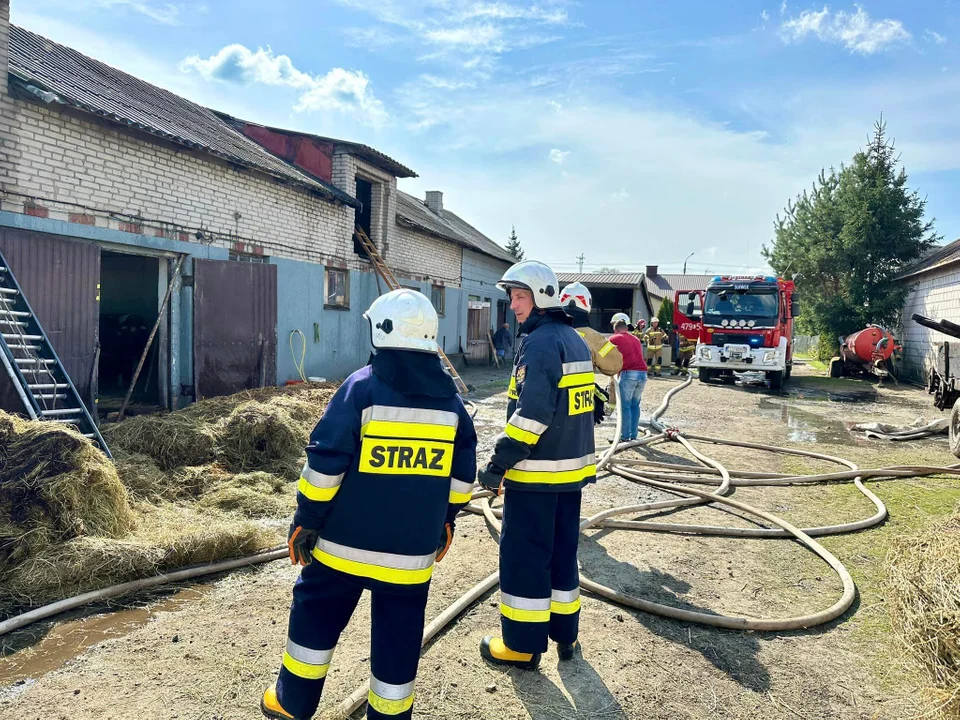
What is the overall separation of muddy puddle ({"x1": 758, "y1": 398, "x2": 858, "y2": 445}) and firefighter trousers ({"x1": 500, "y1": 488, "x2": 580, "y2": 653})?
7292 millimetres

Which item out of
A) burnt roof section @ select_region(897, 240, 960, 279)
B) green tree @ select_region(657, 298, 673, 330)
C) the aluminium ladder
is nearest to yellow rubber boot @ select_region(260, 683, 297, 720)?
the aluminium ladder

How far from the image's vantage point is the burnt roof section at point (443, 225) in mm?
16191

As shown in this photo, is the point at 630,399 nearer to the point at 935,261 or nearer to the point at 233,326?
the point at 233,326

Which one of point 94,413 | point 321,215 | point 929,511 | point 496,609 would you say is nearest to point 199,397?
point 94,413

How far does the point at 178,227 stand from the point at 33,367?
12.0ft

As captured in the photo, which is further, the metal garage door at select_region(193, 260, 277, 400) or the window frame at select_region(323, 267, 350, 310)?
the window frame at select_region(323, 267, 350, 310)

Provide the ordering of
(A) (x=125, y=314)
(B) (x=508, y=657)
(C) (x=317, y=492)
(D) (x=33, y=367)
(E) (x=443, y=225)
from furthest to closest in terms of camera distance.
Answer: (E) (x=443, y=225)
(A) (x=125, y=314)
(D) (x=33, y=367)
(B) (x=508, y=657)
(C) (x=317, y=492)

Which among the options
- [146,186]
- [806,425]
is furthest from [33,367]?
[806,425]

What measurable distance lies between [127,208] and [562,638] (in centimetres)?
Answer: 776

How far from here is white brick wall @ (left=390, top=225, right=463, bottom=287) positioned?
15273mm

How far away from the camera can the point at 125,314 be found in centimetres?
1220

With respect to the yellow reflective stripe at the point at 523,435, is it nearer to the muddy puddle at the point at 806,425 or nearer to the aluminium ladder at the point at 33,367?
the aluminium ladder at the point at 33,367

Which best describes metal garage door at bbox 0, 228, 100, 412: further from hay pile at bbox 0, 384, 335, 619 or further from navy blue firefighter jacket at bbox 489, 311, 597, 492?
navy blue firefighter jacket at bbox 489, 311, 597, 492

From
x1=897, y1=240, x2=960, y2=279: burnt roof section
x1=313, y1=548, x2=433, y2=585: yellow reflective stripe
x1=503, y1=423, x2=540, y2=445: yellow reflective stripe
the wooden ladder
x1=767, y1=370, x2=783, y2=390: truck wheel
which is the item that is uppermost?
x1=897, y1=240, x2=960, y2=279: burnt roof section
